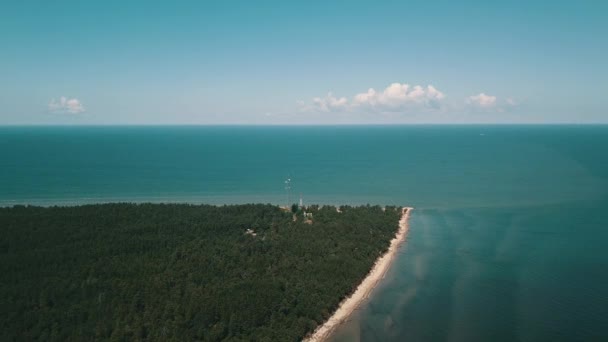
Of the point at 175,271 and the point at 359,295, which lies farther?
the point at 359,295

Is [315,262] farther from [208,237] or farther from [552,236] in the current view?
[552,236]

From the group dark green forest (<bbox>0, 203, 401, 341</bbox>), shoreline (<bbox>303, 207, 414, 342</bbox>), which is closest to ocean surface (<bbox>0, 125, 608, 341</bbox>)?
shoreline (<bbox>303, 207, 414, 342</bbox>)

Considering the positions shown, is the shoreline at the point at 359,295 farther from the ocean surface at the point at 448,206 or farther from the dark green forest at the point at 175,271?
the ocean surface at the point at 448,206

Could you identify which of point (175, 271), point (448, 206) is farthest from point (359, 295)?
point (448, 206)

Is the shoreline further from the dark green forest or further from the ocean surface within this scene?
the ocean surface

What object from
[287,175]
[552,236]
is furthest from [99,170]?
[552,236]

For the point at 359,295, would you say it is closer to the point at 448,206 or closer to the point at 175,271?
the point at 175,271
